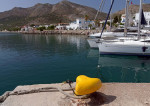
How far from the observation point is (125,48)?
55.9 ft

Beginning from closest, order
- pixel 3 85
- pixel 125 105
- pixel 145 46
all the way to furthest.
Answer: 1. pixel 125 105
2. pixel 3 85
3. pixel 145 46

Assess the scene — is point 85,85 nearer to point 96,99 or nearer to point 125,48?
point 96,99

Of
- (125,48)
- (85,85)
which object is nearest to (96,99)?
(85,85)

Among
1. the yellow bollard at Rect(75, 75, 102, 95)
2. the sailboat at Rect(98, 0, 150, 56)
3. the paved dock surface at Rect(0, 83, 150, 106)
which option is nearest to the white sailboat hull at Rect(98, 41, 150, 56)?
the sailboat at Rect(98, 0, 150, 56)

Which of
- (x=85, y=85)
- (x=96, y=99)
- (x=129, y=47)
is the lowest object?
(x=96, y=99)

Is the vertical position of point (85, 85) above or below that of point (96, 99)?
above

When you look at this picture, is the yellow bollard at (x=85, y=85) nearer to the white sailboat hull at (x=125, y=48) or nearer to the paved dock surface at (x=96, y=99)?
the paved dock surface at (x=96, y=99)

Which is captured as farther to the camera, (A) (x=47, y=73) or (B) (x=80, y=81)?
(A) (x=47, y=73)

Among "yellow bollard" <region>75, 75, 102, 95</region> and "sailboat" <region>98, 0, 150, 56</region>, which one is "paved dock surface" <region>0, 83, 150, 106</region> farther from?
"sailboat" <region>98, 0, 150, 56</region>

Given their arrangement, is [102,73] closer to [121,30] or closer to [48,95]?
[48,95]

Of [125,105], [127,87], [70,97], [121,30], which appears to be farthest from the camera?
[121,30]

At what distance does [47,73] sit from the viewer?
12258 millimetres

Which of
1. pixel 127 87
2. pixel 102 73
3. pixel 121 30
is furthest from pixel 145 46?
pixel 127 87

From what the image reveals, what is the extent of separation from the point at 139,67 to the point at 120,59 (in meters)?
3.17
